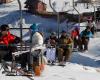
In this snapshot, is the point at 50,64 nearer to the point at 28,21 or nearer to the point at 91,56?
the point at 91,56

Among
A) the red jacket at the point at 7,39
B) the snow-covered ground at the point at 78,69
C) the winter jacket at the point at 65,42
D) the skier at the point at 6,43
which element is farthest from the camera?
the winter jacket at the point at 65,42

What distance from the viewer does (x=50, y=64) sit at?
1594 centimetres

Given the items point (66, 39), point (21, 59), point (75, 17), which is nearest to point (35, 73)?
point (21, 59)

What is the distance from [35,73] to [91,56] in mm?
6310

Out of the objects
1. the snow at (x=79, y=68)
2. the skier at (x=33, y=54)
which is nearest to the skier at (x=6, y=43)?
the skier at (x=33, y=54)

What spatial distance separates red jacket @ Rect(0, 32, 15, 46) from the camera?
14.1m

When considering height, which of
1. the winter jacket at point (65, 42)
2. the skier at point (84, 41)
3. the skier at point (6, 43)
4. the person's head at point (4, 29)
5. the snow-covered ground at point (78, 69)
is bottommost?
the snow-covered ground at point (78, 69)

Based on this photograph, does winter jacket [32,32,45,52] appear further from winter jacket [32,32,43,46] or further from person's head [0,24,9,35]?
person's head [0,24,9,35]

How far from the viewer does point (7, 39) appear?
14242 millimetres

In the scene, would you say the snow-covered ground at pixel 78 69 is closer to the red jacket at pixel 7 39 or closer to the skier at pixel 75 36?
the skier at pixel 75 36

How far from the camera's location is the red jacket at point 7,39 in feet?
46.2

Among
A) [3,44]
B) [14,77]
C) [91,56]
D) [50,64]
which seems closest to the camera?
[14,77]

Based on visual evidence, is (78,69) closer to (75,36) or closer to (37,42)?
(37,42)

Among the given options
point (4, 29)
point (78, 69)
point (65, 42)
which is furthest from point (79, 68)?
point (4, 29)
